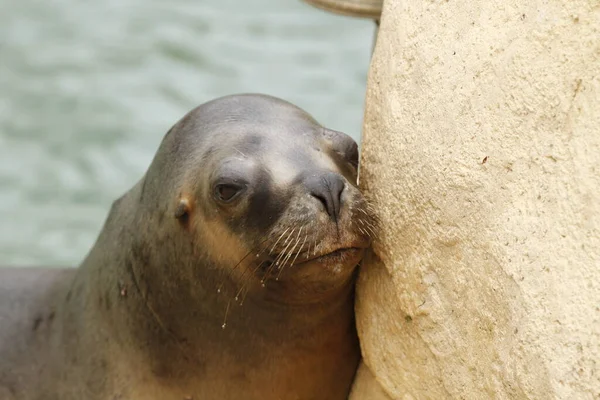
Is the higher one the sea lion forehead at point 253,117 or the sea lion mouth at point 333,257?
the sea lion forehead at point 253,117

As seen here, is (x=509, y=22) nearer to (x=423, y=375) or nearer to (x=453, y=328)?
(x=453, y=328)

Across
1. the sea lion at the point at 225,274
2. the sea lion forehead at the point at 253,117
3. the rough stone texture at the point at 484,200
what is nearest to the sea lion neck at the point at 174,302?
the sea lion at the point at 225,274

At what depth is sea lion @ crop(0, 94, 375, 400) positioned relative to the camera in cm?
355

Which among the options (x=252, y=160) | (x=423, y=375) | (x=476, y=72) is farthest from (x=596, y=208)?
(x=252, y=160)

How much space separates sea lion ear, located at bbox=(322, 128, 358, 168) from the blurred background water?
4.47 m

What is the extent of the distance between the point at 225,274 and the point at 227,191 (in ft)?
1.05

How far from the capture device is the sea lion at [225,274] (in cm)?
355

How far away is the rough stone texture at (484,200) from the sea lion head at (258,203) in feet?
0.60

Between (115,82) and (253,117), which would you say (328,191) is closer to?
(253,117)

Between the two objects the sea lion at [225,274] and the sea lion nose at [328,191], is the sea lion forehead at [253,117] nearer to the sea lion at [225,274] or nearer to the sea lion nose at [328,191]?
the sea lion at [225,274]

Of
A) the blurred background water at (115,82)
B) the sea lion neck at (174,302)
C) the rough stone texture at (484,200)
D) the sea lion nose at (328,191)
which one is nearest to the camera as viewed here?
the rough stone texture at (484,200)

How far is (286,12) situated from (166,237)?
7459mm

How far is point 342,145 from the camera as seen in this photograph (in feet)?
12.7

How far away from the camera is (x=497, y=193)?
123 inches
